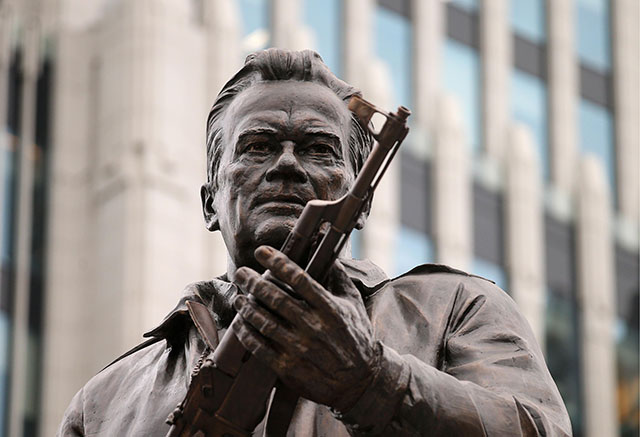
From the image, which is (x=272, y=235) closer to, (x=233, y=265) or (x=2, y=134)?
(x=233, y=265)

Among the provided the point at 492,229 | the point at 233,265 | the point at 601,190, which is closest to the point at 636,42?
the point at 601,190

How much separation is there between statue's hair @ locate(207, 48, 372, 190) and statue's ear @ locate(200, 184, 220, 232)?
0.21ft

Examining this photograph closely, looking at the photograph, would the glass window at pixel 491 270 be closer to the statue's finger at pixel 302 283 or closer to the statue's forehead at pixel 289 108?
the statue's forehead at pixel 289 108

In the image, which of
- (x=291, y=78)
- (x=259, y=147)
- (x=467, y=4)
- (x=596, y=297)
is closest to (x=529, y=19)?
(x=467, y=4)

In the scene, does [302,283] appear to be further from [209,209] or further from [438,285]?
[209,209]

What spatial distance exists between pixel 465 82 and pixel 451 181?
324 cm

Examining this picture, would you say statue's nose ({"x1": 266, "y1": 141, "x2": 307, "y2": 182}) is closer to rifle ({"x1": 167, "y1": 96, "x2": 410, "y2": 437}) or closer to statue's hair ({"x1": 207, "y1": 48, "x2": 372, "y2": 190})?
statue's hair ({"x1": 207, "y1": 48, "x2": 372, "y2": 190})

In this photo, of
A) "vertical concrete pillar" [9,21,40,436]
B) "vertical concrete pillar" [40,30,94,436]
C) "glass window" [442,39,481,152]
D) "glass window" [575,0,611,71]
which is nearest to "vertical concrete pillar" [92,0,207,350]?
"vertical concrete pillar" [40,30,94,436]

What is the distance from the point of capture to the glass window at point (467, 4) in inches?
1714

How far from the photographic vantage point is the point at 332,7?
40406 mm

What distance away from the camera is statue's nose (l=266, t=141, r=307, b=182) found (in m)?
5.62

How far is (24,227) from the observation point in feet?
115

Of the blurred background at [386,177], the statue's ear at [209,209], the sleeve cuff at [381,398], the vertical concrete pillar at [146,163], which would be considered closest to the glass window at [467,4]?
the blurred background at [386,177]

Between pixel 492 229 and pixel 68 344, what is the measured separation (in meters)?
10.5
